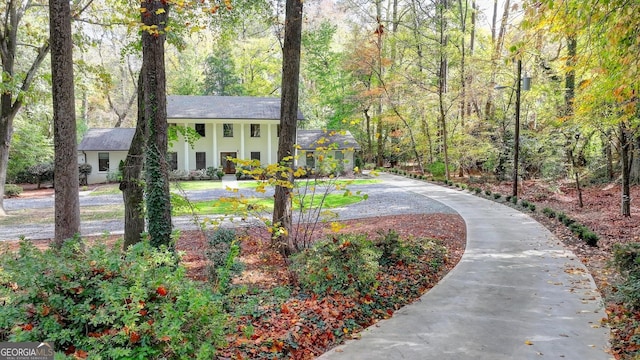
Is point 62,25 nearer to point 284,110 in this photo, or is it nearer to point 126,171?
point 126,171

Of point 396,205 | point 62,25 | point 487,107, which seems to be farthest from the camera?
point 487,107

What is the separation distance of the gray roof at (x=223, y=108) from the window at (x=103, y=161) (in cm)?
563

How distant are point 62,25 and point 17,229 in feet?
32.8

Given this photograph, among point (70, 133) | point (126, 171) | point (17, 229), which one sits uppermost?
point (70, 133)

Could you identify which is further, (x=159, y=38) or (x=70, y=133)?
(x=159, y=38)

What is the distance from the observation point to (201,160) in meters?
30.9


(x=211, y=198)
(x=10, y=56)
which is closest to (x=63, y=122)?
(x=10, y=56)

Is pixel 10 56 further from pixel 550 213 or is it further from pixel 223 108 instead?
pixel 550 213

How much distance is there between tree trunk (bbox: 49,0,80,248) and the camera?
580 centimetres

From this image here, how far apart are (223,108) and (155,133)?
2513 centimetres

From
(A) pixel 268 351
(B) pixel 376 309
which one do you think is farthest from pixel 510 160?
(A) pixel 268 351

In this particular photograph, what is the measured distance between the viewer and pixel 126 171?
7605 mm

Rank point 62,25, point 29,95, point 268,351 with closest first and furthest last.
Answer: point 268,351 → point 62,25 → point 29,95

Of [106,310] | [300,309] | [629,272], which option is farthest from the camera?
[629,272]
